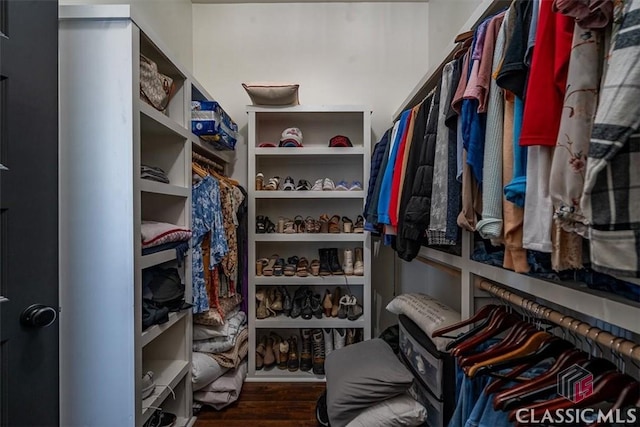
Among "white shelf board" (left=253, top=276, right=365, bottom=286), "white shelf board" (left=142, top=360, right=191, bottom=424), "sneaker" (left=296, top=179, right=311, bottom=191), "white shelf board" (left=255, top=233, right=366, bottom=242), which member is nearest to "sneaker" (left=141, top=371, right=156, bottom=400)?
"white shelf board" (left=142, top=360, right=191, bottom=424)

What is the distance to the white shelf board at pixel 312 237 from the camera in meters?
2.11

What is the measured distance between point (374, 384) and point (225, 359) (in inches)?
38.6

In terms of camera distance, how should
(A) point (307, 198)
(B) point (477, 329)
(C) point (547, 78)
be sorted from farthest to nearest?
(A) point (307, 198), (B) point (477, 329), (C) point (547, 78)

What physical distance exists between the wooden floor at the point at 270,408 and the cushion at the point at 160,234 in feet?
3.40

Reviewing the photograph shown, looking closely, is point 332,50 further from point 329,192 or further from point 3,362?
point 3,362

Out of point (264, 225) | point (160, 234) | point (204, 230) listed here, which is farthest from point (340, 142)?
point (160, 234)

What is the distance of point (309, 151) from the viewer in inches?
82.7

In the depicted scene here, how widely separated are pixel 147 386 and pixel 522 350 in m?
1.40

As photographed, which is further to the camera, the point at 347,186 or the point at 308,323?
the point at 347,186

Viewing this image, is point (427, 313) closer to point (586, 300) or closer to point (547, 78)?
point (586, 300)

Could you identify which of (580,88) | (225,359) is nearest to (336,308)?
(225,359)

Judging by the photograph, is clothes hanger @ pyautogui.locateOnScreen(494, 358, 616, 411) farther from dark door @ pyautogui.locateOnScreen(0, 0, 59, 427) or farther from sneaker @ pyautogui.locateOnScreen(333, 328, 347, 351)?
sneaker @ pyautogui.locateOnScreen(333, 328, 347, 351)

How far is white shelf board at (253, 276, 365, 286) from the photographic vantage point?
2111mm

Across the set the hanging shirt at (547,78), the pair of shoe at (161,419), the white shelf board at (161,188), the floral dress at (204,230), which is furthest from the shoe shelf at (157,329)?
the hanging shirt at (547,78)
